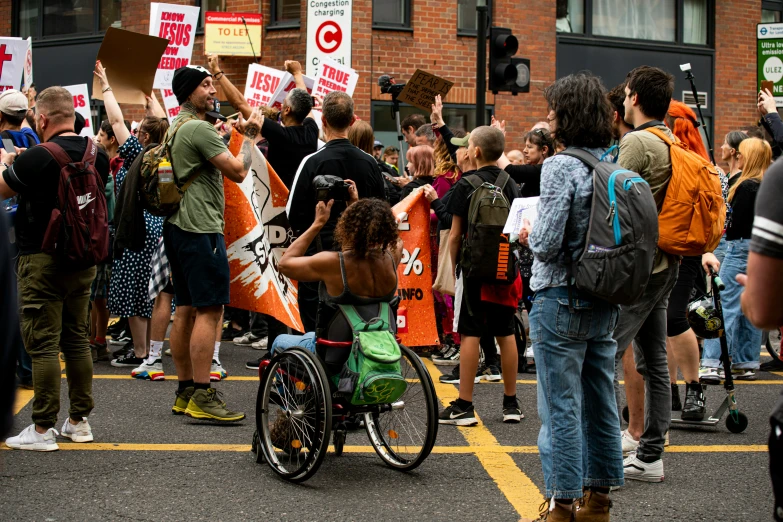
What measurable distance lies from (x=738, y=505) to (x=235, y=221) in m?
4.19

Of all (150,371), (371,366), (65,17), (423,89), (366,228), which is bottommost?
(150,371)

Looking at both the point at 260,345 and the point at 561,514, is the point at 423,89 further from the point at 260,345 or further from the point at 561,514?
the point at 561,514

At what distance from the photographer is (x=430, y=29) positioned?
56.9 ft

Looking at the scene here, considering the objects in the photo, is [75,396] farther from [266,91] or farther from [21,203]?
[266,91]

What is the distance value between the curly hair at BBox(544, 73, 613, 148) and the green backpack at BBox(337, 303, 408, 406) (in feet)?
4.59

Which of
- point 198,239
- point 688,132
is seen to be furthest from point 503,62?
point 198,239

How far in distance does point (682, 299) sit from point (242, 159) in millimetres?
2925

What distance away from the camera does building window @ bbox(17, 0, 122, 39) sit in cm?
2008

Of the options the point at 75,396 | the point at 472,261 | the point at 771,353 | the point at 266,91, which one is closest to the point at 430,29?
the point at 266,91

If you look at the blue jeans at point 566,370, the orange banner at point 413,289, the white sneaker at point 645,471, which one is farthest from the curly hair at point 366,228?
the orange banner at point 413,289

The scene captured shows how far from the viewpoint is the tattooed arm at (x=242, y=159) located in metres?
6.24

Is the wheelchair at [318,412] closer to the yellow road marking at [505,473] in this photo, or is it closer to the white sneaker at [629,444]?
the yellow road marking at [505,473]

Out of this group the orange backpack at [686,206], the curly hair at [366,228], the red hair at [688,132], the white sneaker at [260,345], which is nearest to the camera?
the orange backpack at [686,206]

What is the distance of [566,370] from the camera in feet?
13.7
